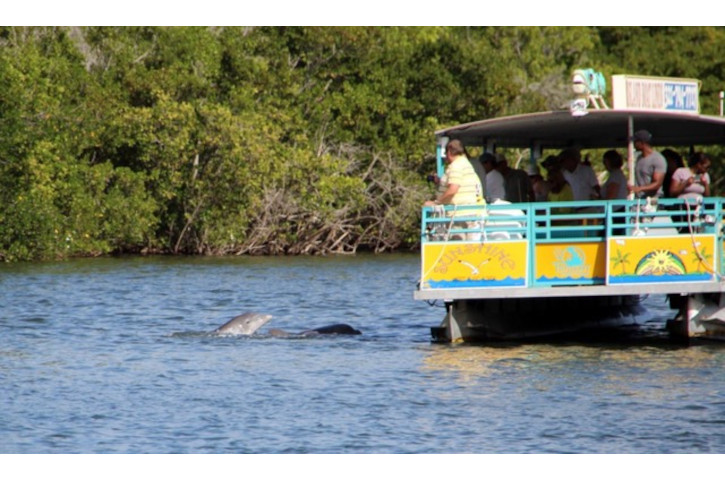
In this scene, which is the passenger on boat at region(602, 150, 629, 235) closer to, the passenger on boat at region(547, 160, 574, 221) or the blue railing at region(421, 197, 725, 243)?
the blue railing at region(421, 197, 725, 243)

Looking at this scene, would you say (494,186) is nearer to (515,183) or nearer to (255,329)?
(515,183)

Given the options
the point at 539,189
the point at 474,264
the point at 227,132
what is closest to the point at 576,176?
the point at 539,189

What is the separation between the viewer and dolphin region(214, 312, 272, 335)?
2033cm

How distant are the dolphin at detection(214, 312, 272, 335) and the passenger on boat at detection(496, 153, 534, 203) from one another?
4.01 m

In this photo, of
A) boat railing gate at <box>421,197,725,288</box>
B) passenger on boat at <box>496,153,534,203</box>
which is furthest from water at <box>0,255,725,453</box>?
passenger on boat at <box>496,153,534,203</box>

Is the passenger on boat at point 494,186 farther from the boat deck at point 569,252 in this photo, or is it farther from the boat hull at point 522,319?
the boat hull at point 522,319

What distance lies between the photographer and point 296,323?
901 inches

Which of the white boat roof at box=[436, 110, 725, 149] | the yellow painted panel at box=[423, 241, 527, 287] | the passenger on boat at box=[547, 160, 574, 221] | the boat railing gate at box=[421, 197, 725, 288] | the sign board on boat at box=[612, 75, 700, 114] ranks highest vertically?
the sign board on boat at box=[612, 75, 700, 114]

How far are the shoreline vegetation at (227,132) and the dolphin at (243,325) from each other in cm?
1810

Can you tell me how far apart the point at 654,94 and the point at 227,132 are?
23.6m

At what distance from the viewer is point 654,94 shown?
17.3m

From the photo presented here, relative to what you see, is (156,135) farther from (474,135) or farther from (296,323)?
(474,135)

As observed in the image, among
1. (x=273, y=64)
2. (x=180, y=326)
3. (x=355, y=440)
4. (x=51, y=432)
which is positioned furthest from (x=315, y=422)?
(x=273, y=64)
